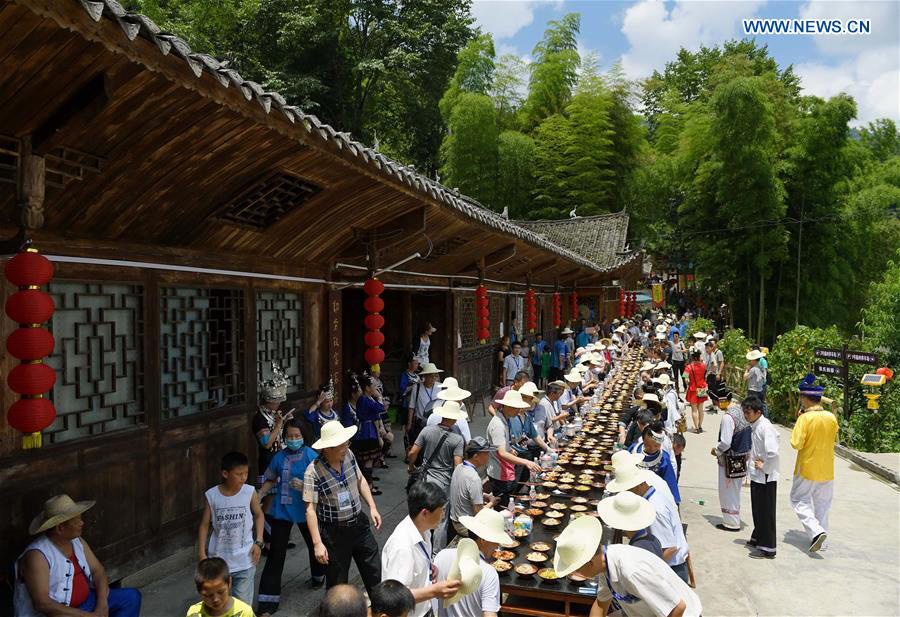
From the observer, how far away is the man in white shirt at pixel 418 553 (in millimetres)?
3258

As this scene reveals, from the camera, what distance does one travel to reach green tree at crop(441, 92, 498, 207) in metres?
26.1

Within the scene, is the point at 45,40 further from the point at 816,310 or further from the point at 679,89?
the point at 679,89

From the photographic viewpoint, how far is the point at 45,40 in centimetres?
298

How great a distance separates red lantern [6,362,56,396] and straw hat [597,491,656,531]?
3.43 meters

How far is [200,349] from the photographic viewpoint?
19.8 feet

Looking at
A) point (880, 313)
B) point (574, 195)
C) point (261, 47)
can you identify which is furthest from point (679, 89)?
point (880, 313)

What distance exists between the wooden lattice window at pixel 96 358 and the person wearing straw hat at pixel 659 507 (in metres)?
3.97

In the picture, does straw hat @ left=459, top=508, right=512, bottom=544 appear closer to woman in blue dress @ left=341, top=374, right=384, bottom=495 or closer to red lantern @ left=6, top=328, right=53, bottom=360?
red lantern @ left=6, top=328, right=53, bottom=360

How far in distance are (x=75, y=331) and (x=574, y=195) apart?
27202 millimetres

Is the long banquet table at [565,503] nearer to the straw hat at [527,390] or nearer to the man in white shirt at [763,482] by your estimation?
the straw hat at [527,390]

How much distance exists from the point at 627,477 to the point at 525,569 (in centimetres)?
101

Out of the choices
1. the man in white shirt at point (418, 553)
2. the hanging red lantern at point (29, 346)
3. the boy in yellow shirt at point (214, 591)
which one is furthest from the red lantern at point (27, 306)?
the man in white shirt at point (418, 553)

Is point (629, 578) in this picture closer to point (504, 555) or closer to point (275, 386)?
point (504, 555)

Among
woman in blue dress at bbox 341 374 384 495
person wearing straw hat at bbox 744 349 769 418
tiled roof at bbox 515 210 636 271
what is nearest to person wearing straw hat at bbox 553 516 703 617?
woman in blue dress at bbox 341 374 384 495
